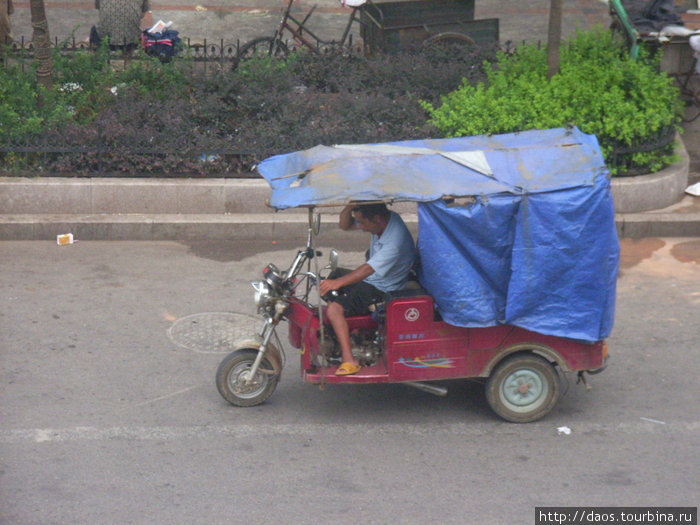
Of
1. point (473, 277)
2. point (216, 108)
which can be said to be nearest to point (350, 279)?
point (473, 277)

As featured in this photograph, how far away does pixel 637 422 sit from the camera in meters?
6.46

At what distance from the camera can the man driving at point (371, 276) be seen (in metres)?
6.30

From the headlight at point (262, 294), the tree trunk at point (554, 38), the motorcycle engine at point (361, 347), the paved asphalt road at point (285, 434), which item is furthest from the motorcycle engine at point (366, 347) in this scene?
the tree trunk at point (554, 38)

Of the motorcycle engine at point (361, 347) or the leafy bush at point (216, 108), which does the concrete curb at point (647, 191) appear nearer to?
the leafy bush at point (216, 108)

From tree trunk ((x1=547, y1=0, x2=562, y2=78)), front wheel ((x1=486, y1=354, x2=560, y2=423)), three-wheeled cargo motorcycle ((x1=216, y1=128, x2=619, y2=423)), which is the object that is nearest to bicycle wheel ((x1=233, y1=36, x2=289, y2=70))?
tree trunk ((x1=547, y1=0, x2=562, y2=78))

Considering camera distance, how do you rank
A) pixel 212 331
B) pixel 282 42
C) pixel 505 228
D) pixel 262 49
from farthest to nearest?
pixel 282 42 → pixel 262 49 → pixel 212 331 → pixel 505 228

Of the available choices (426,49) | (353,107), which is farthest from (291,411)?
(426,49)

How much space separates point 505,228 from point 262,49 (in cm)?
803

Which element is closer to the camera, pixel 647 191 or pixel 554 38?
pixel 647 191

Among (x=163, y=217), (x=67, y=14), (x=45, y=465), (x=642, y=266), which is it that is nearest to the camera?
(x=45, y=465)

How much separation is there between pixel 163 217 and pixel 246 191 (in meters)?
0.91

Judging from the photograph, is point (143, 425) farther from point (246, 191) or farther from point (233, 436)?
point (246, 191)

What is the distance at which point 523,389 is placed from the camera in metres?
6.40

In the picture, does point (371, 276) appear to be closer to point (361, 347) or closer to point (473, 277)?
point (361, 347)
